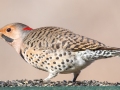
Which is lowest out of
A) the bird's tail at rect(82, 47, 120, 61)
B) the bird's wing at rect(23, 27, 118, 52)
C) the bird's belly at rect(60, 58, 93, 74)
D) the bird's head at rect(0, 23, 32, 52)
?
the bird's belly at rect(60, 58, 93, 74)

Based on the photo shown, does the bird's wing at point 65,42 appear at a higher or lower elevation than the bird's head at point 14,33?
lower

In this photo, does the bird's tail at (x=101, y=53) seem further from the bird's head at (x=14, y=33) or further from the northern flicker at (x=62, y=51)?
the bird's head at (x=14, y=33)

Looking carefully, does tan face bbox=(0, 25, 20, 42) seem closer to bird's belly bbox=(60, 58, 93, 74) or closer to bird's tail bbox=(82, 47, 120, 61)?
bird's belly bbox=(60, 58, 93, 74)

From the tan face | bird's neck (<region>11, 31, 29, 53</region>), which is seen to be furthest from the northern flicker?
the tan face

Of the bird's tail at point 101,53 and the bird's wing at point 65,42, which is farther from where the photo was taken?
the bird's wing at point 65,42

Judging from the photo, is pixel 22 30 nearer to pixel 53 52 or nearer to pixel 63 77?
pixel 53 52

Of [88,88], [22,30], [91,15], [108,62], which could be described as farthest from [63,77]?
[88,88]

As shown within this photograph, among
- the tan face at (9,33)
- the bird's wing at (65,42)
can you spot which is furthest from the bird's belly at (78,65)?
the tan face at (9,33)
